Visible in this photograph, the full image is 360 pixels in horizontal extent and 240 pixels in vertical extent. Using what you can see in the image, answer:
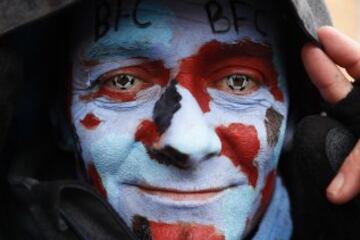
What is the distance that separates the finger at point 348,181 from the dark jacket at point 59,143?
1.2 inches

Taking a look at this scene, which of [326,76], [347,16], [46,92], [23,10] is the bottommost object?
[347,16]

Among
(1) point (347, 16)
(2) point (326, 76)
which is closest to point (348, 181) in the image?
(2) point (326, 76)

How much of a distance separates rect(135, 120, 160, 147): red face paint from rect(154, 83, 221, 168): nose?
2 cm

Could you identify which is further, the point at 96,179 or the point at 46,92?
the point at 46,92

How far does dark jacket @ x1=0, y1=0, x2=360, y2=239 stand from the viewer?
4.47 ft

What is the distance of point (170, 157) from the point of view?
4.44ft

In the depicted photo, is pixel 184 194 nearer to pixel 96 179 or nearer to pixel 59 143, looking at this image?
pixel 96 179

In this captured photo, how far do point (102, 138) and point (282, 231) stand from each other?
42 centimetres

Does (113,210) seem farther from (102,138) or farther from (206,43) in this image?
(206,43)

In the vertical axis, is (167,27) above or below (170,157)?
above

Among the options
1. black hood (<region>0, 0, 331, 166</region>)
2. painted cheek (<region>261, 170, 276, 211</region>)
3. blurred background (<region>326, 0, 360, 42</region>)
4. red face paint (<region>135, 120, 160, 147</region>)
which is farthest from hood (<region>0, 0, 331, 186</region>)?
blurred background (<region>326, 0, 360, 42</region>)

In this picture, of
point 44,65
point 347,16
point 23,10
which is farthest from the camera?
point 347,16

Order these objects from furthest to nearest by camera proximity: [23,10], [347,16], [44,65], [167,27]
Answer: [347,16] → [44,65] → [167,27] → [23,10]

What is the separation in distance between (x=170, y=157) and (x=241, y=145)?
0.50 feet
